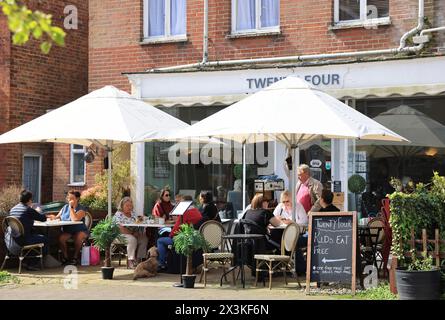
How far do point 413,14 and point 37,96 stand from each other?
956cm

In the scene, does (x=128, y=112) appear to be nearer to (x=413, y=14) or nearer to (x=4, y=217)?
(x=4, y=217)

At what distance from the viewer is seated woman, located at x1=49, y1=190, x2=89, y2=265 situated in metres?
14.1

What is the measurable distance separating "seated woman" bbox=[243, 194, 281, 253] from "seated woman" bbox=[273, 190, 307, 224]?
0.32 metres

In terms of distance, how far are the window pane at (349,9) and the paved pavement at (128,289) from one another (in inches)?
219

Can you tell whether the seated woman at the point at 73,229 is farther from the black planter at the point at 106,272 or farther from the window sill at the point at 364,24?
the window sill at the point at 364,24

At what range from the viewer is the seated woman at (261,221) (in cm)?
1178

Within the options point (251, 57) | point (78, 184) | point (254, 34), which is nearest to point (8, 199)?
point (78, 184)

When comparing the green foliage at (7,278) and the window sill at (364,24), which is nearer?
the green foliage at (7,278)

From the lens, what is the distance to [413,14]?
46.4ft

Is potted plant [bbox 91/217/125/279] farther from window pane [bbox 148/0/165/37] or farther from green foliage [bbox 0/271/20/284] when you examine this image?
window pane [bbox 148/0/165/37]

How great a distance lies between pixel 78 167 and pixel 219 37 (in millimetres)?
5022

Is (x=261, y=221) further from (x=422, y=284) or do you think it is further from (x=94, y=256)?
(x=94, y=256)

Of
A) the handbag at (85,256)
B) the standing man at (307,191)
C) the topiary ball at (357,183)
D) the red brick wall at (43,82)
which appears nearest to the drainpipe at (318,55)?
the topiary ball at (357,183)

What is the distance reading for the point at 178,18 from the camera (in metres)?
16.7
